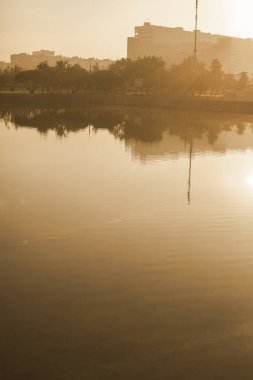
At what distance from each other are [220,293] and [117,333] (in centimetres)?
269

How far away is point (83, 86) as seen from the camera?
10969 centimetres

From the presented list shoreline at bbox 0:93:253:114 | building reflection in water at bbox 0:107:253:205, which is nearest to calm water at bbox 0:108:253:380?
building reflection in water at bbox 0:107:253:205

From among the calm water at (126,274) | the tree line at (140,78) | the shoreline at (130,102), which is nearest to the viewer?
the calm water at (126,274)

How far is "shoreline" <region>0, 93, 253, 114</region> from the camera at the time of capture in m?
72.2

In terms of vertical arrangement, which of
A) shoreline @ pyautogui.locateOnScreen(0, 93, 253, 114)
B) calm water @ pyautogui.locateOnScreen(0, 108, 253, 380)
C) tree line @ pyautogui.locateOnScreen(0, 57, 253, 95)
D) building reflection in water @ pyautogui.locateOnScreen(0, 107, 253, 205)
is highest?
tree line @ pyautogui.locateOnScreen(0, 57, 253, 95)

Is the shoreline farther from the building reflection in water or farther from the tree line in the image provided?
the tree line

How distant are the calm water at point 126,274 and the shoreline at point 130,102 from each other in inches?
1942

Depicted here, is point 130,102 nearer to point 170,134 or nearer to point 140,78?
point 140,78

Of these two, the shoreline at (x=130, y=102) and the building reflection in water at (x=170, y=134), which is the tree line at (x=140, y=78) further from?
the building reflection in water at (x=170, y=134)

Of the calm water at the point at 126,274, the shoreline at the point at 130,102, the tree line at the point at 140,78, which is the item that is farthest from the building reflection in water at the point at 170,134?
the tree line at the point at 140,78

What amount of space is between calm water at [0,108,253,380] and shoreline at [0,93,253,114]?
1942 inches

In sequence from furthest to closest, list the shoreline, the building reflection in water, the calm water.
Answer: the shoreline
the building reflection in water
the calm water

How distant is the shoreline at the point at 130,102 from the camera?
7225 centimetres

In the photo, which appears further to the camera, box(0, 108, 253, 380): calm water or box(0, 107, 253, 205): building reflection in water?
box(0, 107, 253, 205): building reflection in water
